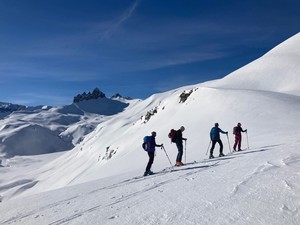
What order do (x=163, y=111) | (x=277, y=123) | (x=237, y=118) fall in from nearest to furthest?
(x=277, y=123) → (x=237, y=118) → (x=163, y=111)

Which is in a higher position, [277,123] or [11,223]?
[277,123]

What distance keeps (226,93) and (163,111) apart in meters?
20.5

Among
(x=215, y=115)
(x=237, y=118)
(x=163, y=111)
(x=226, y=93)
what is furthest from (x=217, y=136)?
(x=163, y=111)

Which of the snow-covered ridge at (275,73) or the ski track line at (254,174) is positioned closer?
the ski track line at (254,174)

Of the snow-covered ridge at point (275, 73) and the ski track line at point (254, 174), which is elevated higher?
the snow-covered ridge at point (275, 73)

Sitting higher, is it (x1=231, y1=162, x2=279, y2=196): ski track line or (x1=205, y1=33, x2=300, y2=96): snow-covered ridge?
(x1=205, y1=33, x2=300, y2=96): snow-covered ridge

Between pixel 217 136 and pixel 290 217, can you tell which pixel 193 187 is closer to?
pixel 290 217

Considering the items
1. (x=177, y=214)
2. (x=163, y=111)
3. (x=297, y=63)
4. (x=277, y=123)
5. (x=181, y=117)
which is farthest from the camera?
(x=297, y=63)

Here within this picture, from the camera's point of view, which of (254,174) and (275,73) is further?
(275,73)

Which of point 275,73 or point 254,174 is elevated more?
point 275,73

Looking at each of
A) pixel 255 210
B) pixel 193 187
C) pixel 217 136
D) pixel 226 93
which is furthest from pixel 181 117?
pixel 255 210

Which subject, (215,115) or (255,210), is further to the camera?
(215,115)

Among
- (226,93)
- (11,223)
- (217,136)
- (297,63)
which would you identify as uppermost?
(297,63)

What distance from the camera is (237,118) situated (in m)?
37.5
